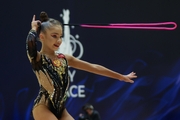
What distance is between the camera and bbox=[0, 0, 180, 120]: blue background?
7012 millimetres

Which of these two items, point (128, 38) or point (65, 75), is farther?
point (128, 38)

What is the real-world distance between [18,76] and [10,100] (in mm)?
465

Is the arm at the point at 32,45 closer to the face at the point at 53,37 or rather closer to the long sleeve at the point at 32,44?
the long sleeve at the point at 32,44

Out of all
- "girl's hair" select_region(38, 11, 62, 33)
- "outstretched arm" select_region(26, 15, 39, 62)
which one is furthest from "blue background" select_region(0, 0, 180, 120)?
"outstretched arm" select_region(26, 15, 39, 62)

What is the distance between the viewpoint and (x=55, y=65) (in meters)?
2.73

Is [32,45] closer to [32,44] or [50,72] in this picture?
[32,44]

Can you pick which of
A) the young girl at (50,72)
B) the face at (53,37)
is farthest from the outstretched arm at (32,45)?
the face at (53,37)

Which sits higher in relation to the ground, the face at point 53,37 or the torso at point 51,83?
the face at point 53,37

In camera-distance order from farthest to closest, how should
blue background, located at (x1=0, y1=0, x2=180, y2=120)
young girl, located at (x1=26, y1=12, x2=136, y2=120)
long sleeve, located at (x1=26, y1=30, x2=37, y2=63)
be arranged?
blue background, located at (x1=0, y1=0, x2=180, y2=120), young girl, located at (x1=26, y1=12, x2=136, y2=120), long sleeve, located at (x1=26, y1=30, x2=37, y2=63)

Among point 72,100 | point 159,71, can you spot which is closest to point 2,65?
point 72,100

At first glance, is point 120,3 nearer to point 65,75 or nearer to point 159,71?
point 159,71

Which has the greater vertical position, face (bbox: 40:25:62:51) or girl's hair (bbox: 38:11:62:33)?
girl's hair (bbox: 38:11:62:33)

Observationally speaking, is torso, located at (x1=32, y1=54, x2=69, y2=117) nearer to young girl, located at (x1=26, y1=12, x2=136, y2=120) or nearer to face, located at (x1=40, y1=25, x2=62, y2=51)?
young girl, located at (x1=26, y1=12, x2=136, y2=120)

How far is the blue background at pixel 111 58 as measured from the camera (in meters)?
7.01
